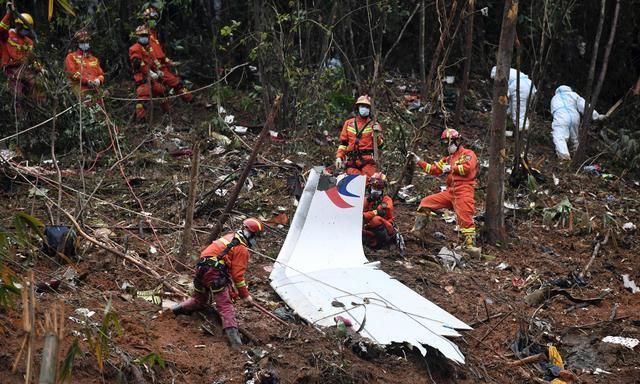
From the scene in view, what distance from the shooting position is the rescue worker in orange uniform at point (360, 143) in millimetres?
9461

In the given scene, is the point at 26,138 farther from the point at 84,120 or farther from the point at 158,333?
the point at 158,333

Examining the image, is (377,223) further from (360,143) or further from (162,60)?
(162,60)

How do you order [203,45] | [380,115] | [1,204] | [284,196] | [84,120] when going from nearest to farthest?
[1,204] < [284,196] < [84,120] < [380,115] < [203,45]

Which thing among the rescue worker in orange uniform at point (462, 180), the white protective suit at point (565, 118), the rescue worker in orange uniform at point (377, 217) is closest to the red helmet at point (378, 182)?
the rescue worker in orange uniform at point (377, 217)

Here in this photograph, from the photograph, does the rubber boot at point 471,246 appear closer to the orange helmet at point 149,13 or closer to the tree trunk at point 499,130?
the tree trunk at point 499,130

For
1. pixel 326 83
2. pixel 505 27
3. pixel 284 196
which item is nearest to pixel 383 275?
pixel 284 196

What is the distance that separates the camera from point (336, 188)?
325 inches

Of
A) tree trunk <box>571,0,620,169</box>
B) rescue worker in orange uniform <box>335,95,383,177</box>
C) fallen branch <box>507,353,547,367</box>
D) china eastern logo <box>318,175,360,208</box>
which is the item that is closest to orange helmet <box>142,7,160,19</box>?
rescue worker in orange uniform <box>335,95,383,177</box>

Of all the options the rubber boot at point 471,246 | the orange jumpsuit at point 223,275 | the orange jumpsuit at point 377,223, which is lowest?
the rubber boot at point 471,246

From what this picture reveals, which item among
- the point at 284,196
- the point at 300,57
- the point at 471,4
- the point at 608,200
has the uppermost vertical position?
the point at 471,4

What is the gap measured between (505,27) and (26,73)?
18.6ft

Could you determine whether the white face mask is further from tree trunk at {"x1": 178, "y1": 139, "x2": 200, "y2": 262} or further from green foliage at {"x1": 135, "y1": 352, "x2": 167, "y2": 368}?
green foliage at {"x1": 135, "y1": 352, "x2": 167, "y2": 368}

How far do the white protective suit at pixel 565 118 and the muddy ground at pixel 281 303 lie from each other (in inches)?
35.5

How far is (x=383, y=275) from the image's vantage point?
299 inches
